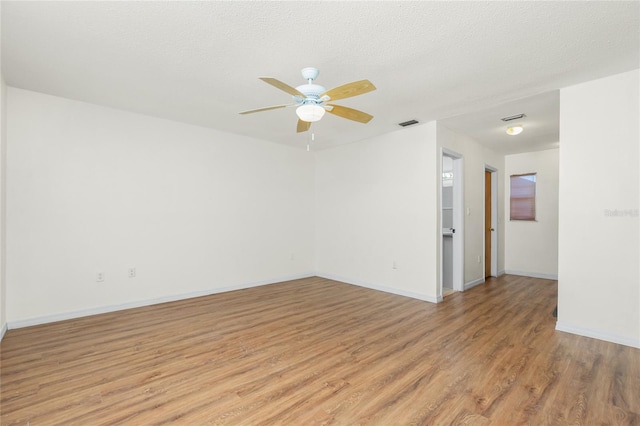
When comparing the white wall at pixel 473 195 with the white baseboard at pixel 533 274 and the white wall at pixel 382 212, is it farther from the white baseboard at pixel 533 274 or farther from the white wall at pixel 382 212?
the white baseboard at pixel 533 274

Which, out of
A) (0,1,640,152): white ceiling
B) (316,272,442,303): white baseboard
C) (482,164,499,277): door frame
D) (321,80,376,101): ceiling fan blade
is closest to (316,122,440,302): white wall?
(316,272,442,303): white baseboard

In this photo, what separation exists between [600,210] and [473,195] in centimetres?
224

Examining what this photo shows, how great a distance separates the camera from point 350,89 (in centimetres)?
224

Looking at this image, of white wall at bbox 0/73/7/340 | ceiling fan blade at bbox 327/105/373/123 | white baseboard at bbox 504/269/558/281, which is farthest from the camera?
white baseboard at bbox 504/269/558/281

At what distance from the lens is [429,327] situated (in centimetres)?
322

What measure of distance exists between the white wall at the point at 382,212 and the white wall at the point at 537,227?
301cm

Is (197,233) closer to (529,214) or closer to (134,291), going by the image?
(134,291)

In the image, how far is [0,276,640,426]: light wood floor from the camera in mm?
1824

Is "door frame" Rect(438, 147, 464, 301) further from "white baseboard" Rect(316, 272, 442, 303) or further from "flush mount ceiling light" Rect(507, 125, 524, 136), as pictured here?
"white baseboard" Rect(316, 272, 442, 303)

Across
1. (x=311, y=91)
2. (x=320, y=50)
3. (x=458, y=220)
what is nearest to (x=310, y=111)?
(x=311, y=91)

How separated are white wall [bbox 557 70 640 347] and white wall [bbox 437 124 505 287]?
162 centimetres

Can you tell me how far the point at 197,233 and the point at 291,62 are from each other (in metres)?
2.99

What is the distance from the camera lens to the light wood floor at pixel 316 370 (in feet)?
5.98

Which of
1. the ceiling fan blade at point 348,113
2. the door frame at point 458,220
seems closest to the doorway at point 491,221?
the door frame at point 458,220
